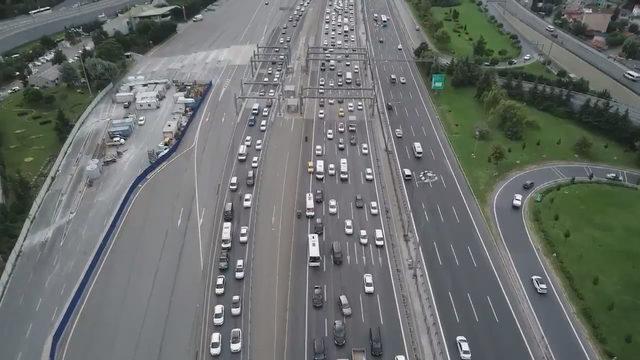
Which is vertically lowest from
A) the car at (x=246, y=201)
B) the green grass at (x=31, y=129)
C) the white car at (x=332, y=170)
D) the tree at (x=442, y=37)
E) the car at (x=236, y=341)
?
the car at (x=236, y=341)

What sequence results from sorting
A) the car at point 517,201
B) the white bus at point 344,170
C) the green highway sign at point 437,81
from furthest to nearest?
the green highway sign at point 437,81, the white bus at point 344,170, the car at point 517,201

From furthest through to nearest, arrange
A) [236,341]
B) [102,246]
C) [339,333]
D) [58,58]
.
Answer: [58,58] → [102,246] → [339,333] → [236,341]

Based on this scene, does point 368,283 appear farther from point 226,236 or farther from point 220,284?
point 226,236

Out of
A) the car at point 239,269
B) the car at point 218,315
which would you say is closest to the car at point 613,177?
the car at point 239,269

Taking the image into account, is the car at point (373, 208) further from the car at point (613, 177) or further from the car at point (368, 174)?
the car at point (613, 177)

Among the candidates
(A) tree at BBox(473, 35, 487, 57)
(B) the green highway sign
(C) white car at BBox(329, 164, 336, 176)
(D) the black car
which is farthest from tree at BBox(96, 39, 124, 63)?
(A) tree at BBox(473, 35, 487, 57)

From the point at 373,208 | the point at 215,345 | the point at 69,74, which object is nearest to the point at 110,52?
the point at 69,74

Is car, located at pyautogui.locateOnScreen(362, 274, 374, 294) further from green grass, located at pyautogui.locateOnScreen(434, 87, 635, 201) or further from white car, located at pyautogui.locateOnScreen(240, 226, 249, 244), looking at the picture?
green grass, located at pyautogui.locateOnScreen(434, 87, 635, 201)
